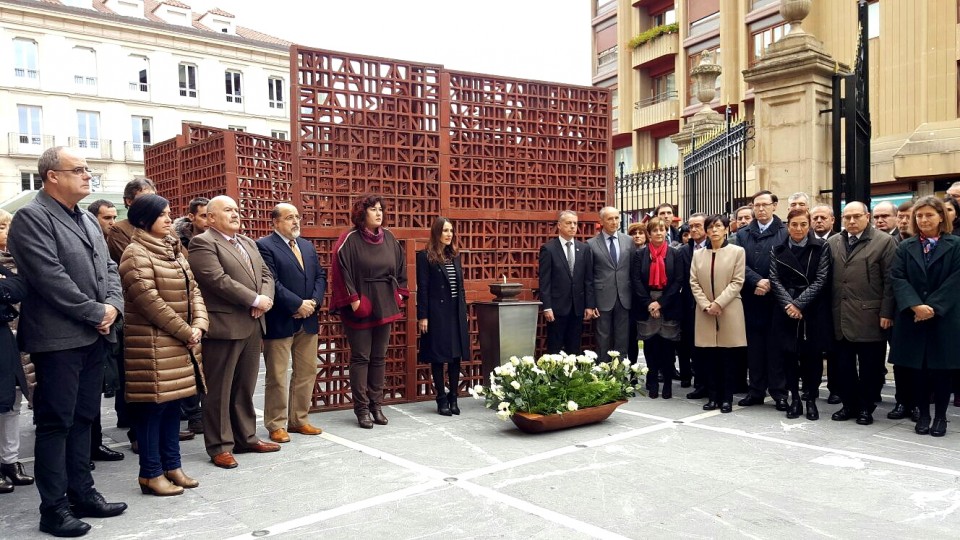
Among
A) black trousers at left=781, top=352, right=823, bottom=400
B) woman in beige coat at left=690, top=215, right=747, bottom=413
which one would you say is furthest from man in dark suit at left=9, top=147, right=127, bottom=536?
black trousers at left=781, top=352, right=823, bottom=400

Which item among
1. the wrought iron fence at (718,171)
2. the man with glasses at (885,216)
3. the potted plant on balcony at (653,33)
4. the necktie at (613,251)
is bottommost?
the necktie at (613,251)

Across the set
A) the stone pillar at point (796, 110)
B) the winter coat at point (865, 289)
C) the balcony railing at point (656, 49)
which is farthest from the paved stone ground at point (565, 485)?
the balcony railing at point (656, 49)

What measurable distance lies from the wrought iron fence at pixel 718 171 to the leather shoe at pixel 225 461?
26.9 feet

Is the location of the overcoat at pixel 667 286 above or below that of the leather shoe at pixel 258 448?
above

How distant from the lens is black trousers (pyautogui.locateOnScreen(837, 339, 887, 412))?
6.79 metres

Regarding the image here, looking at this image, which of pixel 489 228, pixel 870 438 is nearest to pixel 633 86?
pixel 489 228

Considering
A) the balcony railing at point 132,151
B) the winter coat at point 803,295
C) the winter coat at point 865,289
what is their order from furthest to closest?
the balcony railing at point 132,151 → the winter coat at point 803,295 → the winter coat at point 865,289

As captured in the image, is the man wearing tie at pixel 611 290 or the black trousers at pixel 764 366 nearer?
the black trousers at pixel 764 366

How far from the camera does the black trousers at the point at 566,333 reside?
833cm

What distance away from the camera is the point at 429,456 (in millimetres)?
5762

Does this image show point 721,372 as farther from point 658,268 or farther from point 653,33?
point 653,33

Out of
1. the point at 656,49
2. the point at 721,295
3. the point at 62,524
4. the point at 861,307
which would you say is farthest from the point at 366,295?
the point at 656,49

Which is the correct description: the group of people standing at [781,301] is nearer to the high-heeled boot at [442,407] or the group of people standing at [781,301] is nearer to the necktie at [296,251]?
the high-heeled boot at [442,407]

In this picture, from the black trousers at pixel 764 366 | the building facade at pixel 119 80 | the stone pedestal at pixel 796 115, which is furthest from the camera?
the building facade at pixel 119 80
